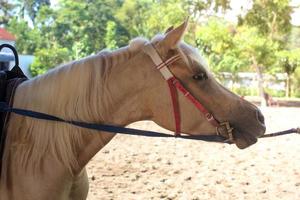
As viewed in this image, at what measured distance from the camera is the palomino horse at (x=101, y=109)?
83.3 inches

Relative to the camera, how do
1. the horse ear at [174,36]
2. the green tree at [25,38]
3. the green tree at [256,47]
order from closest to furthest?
the horse ear at [174,36] → the green tree at [256,47] → the green tree at [25,38]

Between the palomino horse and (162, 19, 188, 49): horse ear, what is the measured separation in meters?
0.01

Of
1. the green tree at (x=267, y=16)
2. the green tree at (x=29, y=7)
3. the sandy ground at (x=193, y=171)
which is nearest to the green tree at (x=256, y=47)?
the green tree at (x=267, y=16)

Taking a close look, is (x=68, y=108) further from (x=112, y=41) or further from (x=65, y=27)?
(x=65, y=27)

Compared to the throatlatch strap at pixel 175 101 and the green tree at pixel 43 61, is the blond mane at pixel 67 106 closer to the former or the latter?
the throatlatch strap at pixel 175 101

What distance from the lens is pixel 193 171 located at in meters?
6.92

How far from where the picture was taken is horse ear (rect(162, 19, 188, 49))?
201 cm

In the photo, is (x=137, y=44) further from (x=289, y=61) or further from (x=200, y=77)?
(x=289, y=61)

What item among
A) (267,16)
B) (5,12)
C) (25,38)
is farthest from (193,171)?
(5,12)

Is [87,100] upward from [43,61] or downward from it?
upward

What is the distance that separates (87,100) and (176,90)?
16.7 inches

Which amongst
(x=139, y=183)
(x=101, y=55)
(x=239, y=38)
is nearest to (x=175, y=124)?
(x=101, y=55)

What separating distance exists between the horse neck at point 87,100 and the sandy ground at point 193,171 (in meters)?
3.23

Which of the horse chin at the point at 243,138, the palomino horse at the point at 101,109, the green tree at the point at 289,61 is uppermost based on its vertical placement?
the palomino horse at the point at 101,109
